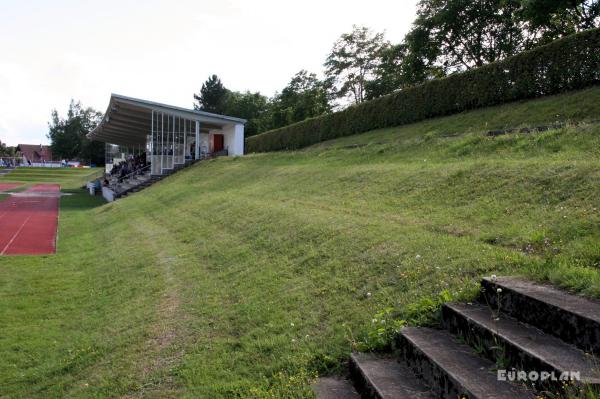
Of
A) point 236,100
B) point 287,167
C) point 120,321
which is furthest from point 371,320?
point 236,100

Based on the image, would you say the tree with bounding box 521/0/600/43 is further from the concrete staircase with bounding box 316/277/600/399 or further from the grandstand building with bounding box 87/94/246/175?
the grandstand building with bounding box 87/94/246/175

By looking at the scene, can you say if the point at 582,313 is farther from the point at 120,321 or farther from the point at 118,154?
the point at 118,154

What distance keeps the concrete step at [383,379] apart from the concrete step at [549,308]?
38.9 inches

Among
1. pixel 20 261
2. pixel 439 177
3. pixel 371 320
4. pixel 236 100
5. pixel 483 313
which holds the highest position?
pixel 236 100

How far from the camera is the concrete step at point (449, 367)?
2861 mm

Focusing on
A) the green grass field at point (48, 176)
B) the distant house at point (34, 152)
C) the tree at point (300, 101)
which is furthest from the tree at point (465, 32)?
the distant house at point (34, 152)

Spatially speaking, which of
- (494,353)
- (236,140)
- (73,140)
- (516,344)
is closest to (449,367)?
(494,353)

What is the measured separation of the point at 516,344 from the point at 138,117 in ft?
120

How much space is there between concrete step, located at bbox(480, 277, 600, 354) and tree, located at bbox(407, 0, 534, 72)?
33.1 meters

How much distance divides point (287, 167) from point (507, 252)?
12.9 metres

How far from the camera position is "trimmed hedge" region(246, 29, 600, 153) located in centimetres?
1410

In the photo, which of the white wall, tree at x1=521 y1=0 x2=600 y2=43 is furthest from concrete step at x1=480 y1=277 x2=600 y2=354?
the white wall

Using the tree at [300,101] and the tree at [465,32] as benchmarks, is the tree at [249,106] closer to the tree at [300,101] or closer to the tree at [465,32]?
the tree at [300,101]

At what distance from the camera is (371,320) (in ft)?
14.8
